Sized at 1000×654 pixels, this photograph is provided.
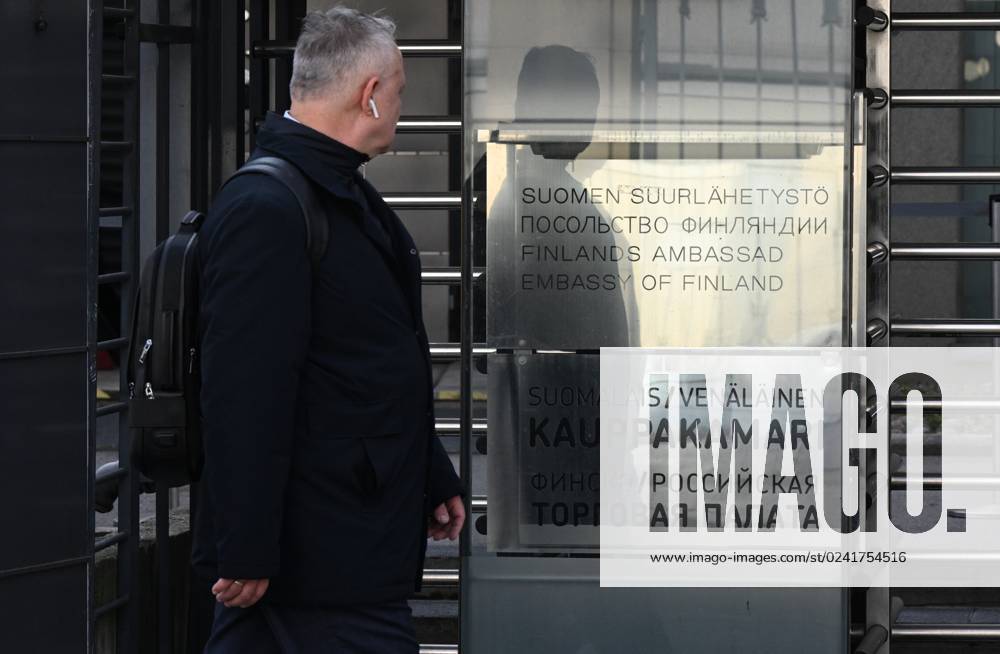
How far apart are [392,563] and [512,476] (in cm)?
154

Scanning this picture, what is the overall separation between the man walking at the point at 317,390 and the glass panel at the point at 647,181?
1343 mm

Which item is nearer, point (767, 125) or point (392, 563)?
point (392, 563)

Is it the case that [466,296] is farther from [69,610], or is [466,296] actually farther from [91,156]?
[69,610]

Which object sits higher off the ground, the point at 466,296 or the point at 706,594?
the point at 466,296

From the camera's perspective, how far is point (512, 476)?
4.59 m

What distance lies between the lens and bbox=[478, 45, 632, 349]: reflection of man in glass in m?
4.49

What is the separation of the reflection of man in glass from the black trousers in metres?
1.53

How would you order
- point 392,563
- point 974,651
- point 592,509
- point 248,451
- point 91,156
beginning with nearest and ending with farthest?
point 248,451, point 392,563, point 91,156, point 592,509, point 974,651

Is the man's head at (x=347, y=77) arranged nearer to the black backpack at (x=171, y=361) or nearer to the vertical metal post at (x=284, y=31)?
the black backpack at (x=171, y=361)

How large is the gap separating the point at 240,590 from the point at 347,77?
925mm

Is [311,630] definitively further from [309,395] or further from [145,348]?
[145,348]

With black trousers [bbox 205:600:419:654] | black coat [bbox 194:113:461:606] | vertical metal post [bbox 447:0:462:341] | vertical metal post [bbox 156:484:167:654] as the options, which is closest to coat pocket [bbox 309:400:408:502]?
black coat [bbox 194:113:461:606]

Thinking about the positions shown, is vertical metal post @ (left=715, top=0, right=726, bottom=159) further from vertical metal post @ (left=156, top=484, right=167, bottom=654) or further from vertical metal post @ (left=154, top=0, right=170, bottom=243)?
vertical metal post @ (left=156, top=484, right=167, bottom=654)

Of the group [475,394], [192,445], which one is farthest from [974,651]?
[192,445]
